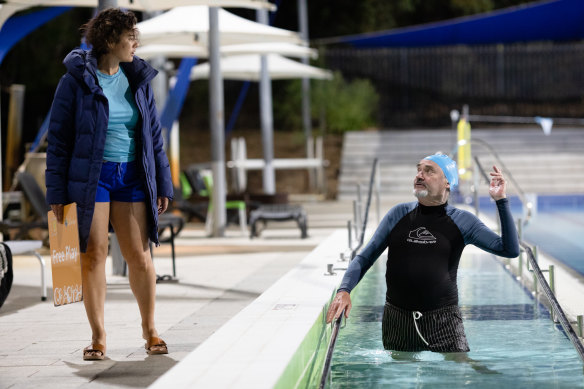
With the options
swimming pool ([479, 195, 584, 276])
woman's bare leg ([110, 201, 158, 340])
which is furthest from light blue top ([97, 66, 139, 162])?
swimming pool ([479, 195, 584, 276])

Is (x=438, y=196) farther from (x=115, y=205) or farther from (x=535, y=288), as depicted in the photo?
(x=535, y=288)

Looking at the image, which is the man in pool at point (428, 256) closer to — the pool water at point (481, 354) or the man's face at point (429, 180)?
the man's face at point (429, 180)

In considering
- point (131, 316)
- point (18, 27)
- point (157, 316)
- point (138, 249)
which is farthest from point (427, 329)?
point (18, 27)

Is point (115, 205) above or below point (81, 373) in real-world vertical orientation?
above

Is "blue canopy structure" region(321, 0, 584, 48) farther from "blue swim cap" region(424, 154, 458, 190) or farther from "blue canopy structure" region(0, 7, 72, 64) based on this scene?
"blue swim cap" region(424, 154, 458, 190)

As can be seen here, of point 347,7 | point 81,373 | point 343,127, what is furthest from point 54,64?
point 81,373

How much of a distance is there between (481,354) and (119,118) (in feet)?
8.19

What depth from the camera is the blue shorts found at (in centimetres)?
555

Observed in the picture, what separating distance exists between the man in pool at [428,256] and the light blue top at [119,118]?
134 centimetres

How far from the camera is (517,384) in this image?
5.52 meters

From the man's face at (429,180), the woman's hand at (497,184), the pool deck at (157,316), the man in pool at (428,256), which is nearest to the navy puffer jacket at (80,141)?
the pool deck at (157,316)

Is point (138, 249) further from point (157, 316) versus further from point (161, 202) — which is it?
point (157, 316)

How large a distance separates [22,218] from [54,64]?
→ 1568 cm

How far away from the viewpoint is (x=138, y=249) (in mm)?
5676
